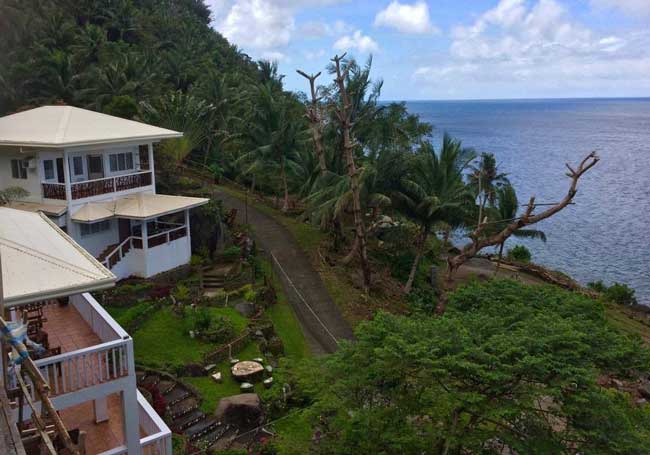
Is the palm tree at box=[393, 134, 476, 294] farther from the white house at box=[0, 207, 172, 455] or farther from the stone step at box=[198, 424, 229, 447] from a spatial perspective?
the white house at box=[0, 207, 172, 455]

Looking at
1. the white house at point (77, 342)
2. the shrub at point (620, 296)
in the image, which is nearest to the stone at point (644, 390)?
the shrub at point (620, 296)

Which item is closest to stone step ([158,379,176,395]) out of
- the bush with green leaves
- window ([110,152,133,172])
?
the bush with green leaves

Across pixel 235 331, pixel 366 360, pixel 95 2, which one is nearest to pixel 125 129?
pixel 235 331

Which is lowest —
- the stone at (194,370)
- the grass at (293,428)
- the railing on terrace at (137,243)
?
the grass at (293,428)

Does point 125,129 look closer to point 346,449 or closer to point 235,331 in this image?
point 235,331

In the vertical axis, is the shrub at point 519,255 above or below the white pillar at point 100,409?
below

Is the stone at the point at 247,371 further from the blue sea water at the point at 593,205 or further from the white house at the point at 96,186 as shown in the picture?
the blue sea water at the point at 593,205

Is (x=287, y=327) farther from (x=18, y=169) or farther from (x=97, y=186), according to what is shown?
(x=18, y=169)
